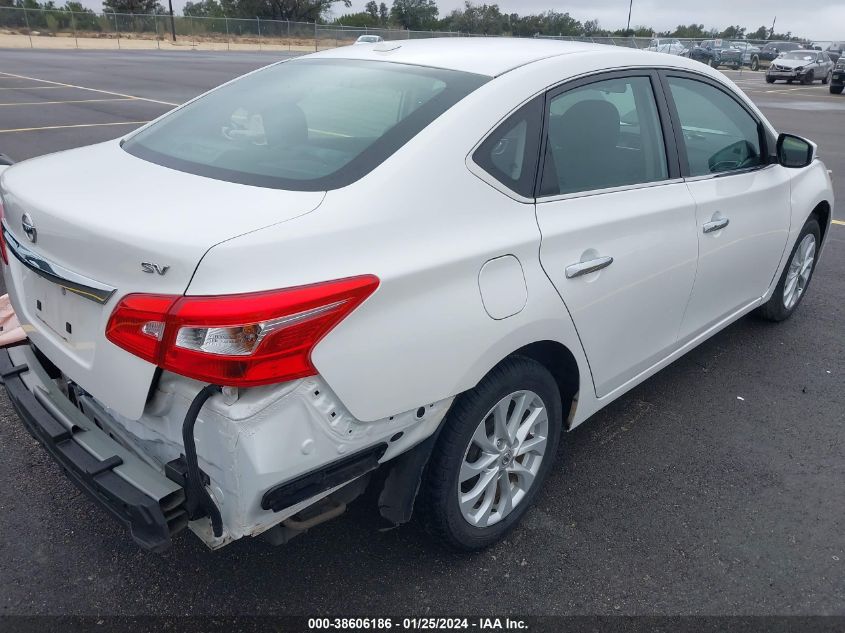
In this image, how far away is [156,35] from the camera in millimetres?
→ 52875

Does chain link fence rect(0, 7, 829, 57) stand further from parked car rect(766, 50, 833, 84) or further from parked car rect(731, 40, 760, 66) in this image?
parked car rect(766, 50, 833, 84)

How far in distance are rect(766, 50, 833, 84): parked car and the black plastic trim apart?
111ft

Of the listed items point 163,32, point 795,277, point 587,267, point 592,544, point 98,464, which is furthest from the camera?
point 163,32

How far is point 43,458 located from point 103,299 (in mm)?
1536

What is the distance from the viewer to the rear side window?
2383 millimetres

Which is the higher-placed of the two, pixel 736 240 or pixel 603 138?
pixel 603 138

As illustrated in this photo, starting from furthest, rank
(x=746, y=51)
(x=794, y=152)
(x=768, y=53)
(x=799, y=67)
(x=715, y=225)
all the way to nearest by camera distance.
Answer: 1. (x=768, y=53)
2. (x=746, y=51)
3. (x=799, y=67)
4. (x=794, y=152)
5. (x=715, y=225)

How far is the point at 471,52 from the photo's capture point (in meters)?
2.89

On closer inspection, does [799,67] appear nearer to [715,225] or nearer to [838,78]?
[838,78]

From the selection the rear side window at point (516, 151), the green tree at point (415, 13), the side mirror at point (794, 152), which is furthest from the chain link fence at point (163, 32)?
the rear side window at point (516, 151)

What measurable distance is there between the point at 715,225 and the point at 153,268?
2.57 meters

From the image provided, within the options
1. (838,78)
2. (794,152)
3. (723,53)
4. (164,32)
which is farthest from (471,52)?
(164,32)

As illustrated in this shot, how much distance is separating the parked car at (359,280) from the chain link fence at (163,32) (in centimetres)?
4461

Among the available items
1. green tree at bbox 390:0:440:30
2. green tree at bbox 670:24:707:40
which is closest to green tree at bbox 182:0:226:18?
green tree at bbox 390:0:440:30
